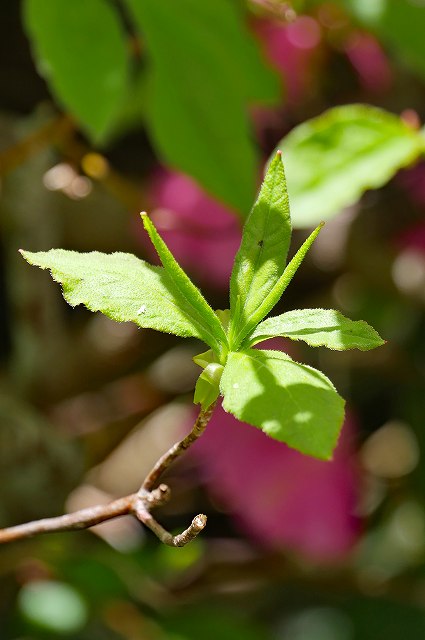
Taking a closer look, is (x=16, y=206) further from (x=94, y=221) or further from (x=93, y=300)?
(x=93, y=300)

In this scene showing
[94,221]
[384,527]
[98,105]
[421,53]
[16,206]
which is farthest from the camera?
[384,527]

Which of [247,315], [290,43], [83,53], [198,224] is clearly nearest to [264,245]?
[247,315]

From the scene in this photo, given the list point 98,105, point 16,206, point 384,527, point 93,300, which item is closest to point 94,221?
point 16,206

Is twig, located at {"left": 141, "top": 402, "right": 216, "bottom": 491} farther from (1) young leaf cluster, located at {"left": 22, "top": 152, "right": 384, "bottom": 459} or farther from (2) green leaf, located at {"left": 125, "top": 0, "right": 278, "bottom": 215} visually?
(2) green leaf, located at {"left": 125, "top": 0, "right": 278, "bottom": 215}

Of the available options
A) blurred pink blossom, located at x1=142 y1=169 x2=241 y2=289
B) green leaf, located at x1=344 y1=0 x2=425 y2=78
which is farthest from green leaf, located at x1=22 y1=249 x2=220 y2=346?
blurred pink blossom, located at x1=142 y1=169 x2=241 y2=289

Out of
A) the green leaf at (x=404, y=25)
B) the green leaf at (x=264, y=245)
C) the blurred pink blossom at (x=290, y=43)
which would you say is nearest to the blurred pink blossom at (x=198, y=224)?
the blurred pink blossom at (x=290, y=43)

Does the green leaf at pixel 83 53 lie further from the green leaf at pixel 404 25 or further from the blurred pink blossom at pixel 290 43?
the blurred pink blossom at pixel 290 43
